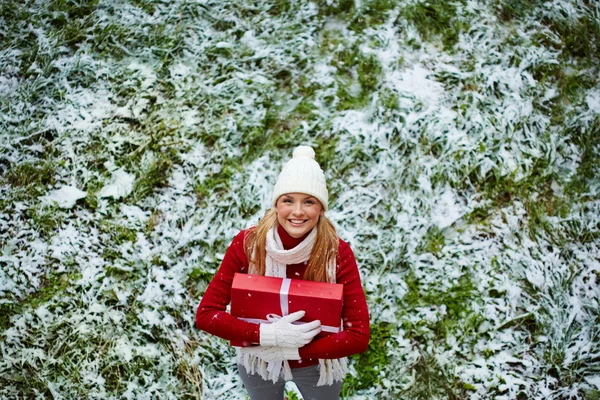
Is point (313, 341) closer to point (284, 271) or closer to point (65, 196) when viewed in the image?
point (284, 271)

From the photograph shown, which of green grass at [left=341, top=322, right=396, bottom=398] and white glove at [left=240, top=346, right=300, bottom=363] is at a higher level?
white glove at [left=240, top=346, right=300, bottom=363]

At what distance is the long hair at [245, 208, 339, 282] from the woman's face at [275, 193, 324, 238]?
70 mm

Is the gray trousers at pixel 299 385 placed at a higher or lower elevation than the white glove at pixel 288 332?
lower

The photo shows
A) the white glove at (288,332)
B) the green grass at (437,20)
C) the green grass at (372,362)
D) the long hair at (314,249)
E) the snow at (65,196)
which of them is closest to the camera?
the white glove at (288,332)

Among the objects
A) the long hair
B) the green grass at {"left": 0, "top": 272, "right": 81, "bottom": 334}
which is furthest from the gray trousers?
the green grass at {"left": 0, "top": 272, "right": 81, "bottom": 334}

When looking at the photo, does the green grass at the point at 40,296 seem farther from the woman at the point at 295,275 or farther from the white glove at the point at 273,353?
the white glove at the point at 273,353

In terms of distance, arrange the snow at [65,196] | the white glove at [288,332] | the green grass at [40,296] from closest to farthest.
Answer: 1. the white glove at [288,332]
2. the green grass at [40,296]
3. the snow at [65,196]

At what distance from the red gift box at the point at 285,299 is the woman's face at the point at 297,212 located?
21 cm

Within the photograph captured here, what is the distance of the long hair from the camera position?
82.0 inches

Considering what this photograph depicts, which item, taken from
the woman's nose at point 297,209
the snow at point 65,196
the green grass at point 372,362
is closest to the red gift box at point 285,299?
the woman's nose at point 297,209

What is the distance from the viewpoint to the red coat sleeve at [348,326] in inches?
78.5

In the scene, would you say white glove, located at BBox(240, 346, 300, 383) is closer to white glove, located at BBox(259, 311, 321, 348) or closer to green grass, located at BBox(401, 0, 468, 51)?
white glove, located at BBox(259, 311, 321, 348)

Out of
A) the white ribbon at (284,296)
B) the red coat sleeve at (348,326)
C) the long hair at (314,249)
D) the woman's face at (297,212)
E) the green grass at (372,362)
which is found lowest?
the green grass at (372,362)

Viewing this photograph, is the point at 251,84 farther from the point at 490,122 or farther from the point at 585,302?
the point at 585,302
